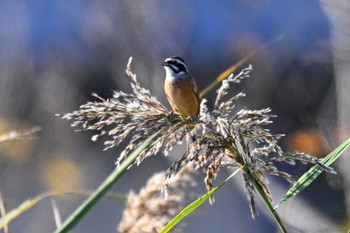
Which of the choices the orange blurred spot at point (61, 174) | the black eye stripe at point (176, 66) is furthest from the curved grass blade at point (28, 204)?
the orange blurred spot at point (61, 174)

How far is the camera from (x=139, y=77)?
4.08 meters

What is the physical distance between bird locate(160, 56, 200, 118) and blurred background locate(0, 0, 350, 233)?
0.77 metres

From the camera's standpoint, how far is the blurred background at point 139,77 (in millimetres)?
4059

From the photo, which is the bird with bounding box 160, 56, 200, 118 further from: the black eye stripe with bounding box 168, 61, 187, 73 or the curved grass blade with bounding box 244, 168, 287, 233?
the curved grass blade with bounding box 244, 168, 287, 233

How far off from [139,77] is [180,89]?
6.90 feet

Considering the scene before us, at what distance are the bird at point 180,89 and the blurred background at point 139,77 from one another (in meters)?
0.77

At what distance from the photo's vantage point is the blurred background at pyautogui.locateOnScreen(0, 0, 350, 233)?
4059 millimetres

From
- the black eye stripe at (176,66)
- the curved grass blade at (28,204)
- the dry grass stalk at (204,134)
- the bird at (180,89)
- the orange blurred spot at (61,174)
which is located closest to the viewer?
the curved grass blade at (28,204)

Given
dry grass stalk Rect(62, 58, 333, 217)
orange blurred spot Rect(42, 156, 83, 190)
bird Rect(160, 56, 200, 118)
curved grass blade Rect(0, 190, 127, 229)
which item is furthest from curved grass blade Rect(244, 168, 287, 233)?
orange blurred spot Rect(42, 156, 83, 190)

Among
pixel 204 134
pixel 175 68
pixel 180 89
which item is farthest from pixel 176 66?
pixel 204 134

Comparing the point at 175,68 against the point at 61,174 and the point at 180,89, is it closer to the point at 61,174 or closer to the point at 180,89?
the point at 180,89

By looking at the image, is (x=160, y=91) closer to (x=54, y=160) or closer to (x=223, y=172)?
(x=54, y=160)

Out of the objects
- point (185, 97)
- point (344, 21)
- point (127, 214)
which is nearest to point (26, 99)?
point (344, 21)

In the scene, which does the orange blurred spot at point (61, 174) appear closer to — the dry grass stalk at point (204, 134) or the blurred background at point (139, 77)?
the blurred background at point (139, 77)
